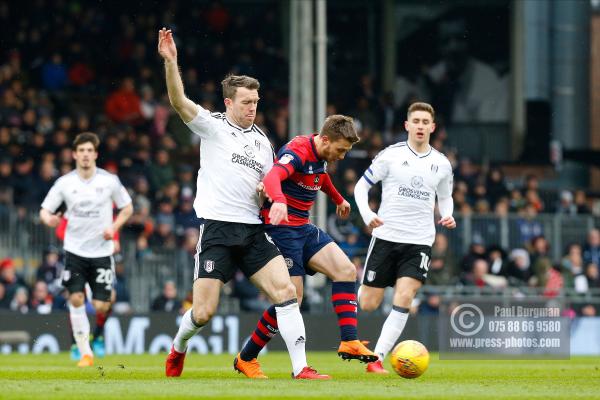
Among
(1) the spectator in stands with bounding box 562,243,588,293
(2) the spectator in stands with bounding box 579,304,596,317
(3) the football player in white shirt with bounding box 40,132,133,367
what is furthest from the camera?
(1) the spectator in stands with bounding box 562,243,588,293

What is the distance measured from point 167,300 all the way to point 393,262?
8.94 meters

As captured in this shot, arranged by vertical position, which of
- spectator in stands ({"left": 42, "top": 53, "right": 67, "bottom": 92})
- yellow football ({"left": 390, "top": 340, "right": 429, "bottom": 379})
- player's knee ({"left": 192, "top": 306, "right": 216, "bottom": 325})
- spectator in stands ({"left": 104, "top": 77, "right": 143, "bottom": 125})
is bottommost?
yellow football ({"left": 390, "top": 340, "right": 429, "bottom": 379})

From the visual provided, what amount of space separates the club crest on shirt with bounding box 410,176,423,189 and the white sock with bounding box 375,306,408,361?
127 cm

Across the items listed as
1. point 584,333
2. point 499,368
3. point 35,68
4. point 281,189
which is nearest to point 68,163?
point 35,68

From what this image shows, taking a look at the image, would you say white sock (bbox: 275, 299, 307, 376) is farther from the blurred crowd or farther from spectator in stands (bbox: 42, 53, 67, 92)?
spectator in stands (bbox: 42, 53, 67, 92)

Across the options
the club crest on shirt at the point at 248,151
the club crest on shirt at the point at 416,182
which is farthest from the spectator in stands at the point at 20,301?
the club crest on shirt at the point at 248,151

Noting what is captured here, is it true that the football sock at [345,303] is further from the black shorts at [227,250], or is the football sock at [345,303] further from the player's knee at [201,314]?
the player's knee at [201,314]

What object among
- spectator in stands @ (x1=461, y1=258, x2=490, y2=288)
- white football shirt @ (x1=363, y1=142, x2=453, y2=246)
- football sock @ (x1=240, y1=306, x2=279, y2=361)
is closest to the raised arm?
football sock @ (x1=240, y1=306, x2=279, y2=361)

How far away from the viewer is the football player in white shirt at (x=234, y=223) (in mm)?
10781

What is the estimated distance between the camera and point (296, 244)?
1159cm

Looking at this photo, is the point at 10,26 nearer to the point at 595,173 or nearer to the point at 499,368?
the point at 595,173

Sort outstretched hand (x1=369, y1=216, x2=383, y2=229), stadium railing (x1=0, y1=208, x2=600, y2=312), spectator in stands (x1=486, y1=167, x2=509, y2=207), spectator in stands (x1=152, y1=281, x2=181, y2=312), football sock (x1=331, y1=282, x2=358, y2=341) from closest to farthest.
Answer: football sock (x1=331, y1=282, x2=358, y2=341) < outstretched hand (x1=369, y1=216, x2=383, y2=229) < spectator in stands (x1=152, y1=281, x2=181, y2=312) < stadium railing (x1=0, y1=208, x2=600, y2=312) < spectator in stands (x1=486, y1=167, x2=509, y2=207)

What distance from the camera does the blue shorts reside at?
11578 mm

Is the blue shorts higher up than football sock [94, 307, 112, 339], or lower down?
higher up
